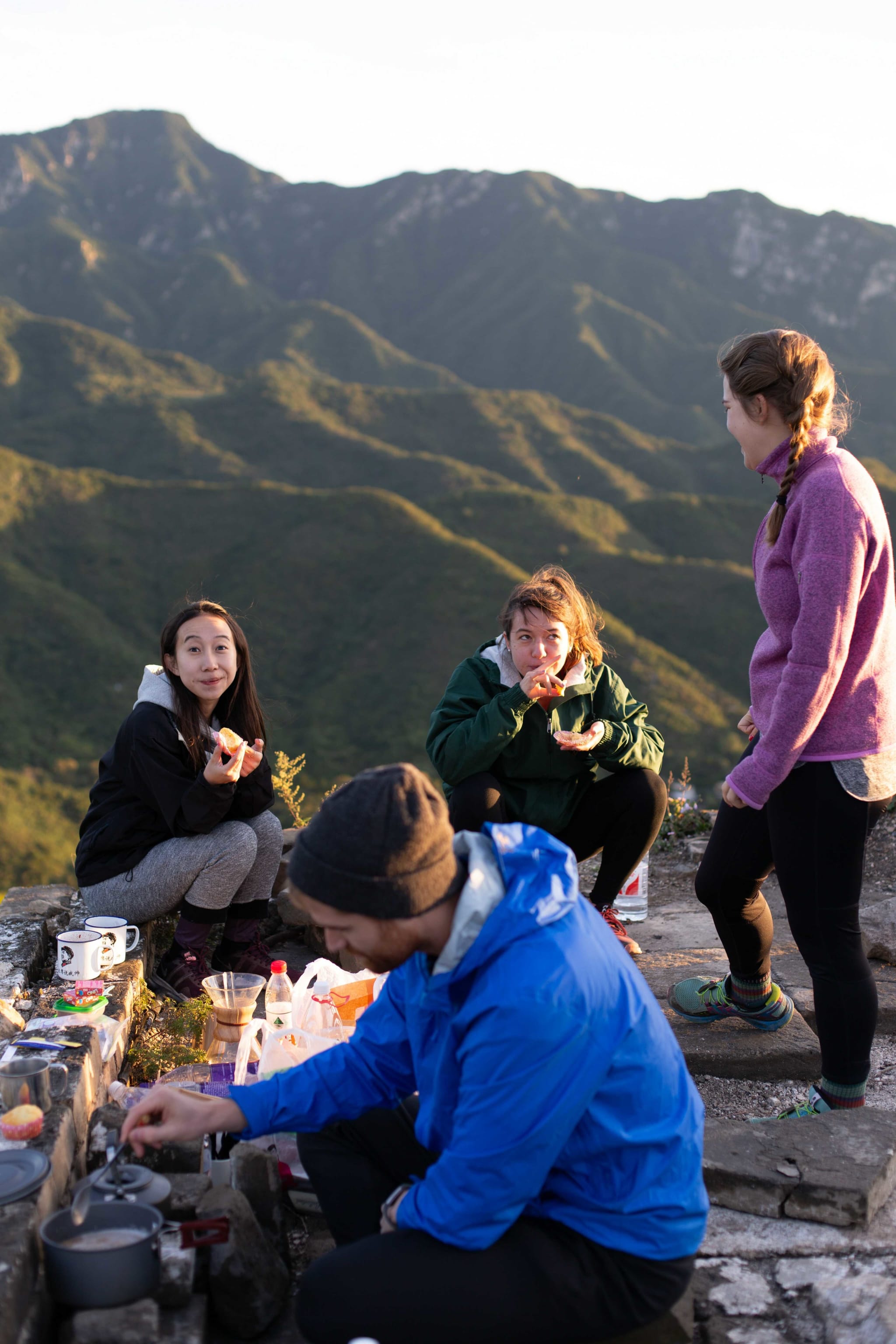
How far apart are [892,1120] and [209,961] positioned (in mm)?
2107

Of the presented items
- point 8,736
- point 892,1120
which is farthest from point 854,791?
point 8,736

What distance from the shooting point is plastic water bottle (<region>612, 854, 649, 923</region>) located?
14.0ft

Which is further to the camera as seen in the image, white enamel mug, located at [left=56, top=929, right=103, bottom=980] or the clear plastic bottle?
white enamel mug, located at [left=56, top=929, right=103, bottom=980]

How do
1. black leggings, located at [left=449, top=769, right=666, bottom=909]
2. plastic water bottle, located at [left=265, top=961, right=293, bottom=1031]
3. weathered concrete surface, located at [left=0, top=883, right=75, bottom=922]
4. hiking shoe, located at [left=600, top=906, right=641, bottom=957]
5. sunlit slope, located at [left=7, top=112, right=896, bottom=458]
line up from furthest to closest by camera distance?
sunlit slope, located at [left=7, top=112, right=896, bottom=458], weathered concrete surface, located at [left=0, top=883, right=75, bottom=922], hiking shoe, located at [left=600, top=906, right=641, bottom=957], black leggings, located at [left=449, top=769, right=666, bottom=909], plastic water bottle, located at [left=265, top=961, right=293, bottom=1031]

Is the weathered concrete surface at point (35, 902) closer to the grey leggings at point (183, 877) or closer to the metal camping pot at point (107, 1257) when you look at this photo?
the grey leggings at point (183, 877)

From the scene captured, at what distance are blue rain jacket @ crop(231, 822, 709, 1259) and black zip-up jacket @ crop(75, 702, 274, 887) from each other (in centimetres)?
165

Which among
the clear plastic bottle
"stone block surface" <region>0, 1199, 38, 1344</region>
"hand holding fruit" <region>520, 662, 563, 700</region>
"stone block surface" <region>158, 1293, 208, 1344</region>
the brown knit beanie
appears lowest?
the clear plastic bottle

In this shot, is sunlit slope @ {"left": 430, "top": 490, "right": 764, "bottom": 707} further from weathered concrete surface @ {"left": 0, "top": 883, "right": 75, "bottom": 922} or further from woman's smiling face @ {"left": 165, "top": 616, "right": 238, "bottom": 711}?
woman's smiling face @ {"left": 165, "top": 616, "right": 238, "bottom": 711}

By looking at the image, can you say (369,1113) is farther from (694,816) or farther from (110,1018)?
(694,816)

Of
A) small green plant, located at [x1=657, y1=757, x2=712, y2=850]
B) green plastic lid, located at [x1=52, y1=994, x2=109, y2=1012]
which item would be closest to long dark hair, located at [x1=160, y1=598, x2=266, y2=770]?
green plastic lid, located at [x1=52, y1=994, x2=109, y2=1012]

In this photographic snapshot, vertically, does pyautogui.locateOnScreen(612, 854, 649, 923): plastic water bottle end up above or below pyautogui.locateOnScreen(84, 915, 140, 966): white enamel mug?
below

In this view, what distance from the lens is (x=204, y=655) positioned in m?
3.47

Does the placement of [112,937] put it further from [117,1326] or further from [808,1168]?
[808,1168]

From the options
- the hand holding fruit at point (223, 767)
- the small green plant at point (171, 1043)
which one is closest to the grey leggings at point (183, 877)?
the hand holding fruit at point (223, 767)
